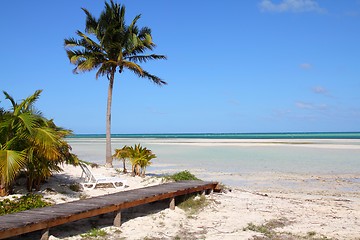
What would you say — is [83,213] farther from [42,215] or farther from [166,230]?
[166,230]

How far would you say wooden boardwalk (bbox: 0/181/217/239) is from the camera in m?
6.23

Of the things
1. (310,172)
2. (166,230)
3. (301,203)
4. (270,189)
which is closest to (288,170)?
(310,172)

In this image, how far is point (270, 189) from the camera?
14719 millimetres

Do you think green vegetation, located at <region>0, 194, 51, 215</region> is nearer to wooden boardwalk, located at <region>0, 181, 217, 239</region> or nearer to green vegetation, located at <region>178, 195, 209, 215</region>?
wooden boardwalk, located at <region>0, 181, 217, 239</region>

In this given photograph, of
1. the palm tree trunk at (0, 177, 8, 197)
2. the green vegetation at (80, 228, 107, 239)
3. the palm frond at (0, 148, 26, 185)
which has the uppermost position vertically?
the palm frond at (0, 148, 26, 185)

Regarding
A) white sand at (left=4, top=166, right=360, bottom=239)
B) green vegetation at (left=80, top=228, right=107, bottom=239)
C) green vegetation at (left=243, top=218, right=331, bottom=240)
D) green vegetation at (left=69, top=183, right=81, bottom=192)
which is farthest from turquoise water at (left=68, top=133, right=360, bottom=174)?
green vegetation at (left=80, top=228, right=107, bottom=239)

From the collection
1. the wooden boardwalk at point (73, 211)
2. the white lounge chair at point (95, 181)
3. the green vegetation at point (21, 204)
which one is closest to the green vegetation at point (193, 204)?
the wooden boardwalk at point (73, 211)

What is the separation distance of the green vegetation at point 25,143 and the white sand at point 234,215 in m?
1.05

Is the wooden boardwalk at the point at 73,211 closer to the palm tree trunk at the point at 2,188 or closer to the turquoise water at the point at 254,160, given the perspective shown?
the palm tree trunk at the point at 2,188

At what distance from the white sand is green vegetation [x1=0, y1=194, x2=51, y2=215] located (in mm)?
809

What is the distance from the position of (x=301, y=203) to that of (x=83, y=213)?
6.95 meters

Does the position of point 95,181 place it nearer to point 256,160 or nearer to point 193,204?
point 193,204

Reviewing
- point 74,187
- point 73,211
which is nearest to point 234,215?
point 73,211

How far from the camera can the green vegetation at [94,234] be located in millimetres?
7428
